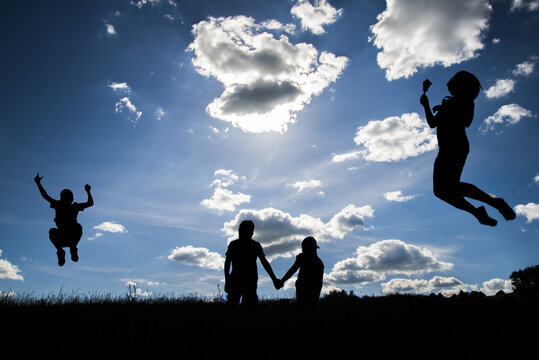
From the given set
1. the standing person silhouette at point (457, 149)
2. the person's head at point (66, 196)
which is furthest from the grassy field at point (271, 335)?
the person's head at point (66, 196)

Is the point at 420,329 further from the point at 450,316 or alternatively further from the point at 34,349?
the point at 34,349

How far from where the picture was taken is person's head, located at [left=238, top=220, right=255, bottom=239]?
7.76 meters

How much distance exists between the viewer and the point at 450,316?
17.3 ft

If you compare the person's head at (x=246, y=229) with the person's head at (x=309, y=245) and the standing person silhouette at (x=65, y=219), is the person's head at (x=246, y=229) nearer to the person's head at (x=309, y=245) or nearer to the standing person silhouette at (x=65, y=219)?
the person's head at (x=309, y=245)

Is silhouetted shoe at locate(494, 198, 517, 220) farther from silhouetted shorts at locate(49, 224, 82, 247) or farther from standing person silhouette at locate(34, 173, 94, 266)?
silhouetted shorts at locate(49, 224, 82, 247)

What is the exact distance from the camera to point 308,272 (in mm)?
8383

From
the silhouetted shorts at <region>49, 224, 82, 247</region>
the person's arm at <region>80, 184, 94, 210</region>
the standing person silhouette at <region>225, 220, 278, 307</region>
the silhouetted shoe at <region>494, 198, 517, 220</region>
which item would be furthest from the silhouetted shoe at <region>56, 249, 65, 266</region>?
the silhouetted shoe at <region>494, 198, 517, 220</region>

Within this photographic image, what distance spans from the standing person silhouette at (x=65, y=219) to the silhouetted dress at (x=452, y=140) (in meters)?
8.98

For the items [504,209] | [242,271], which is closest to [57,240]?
[242,271]

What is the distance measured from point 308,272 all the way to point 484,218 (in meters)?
4.00

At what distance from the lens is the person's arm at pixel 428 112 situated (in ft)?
19.5

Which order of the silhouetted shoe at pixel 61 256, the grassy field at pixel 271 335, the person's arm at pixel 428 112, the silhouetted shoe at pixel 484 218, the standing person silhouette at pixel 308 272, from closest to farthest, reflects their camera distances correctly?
the grassy field at pixel 271 335 < the silhouetted shoe at pixel 484 218 < the person's arm at pixel 428 112 < the standing person silhouette at pixel 308 272 < the silhouetted shoe at pixel 61 256

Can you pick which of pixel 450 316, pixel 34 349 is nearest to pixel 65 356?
pixel 34 349

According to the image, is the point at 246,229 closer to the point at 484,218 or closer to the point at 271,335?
the point at 271,335
